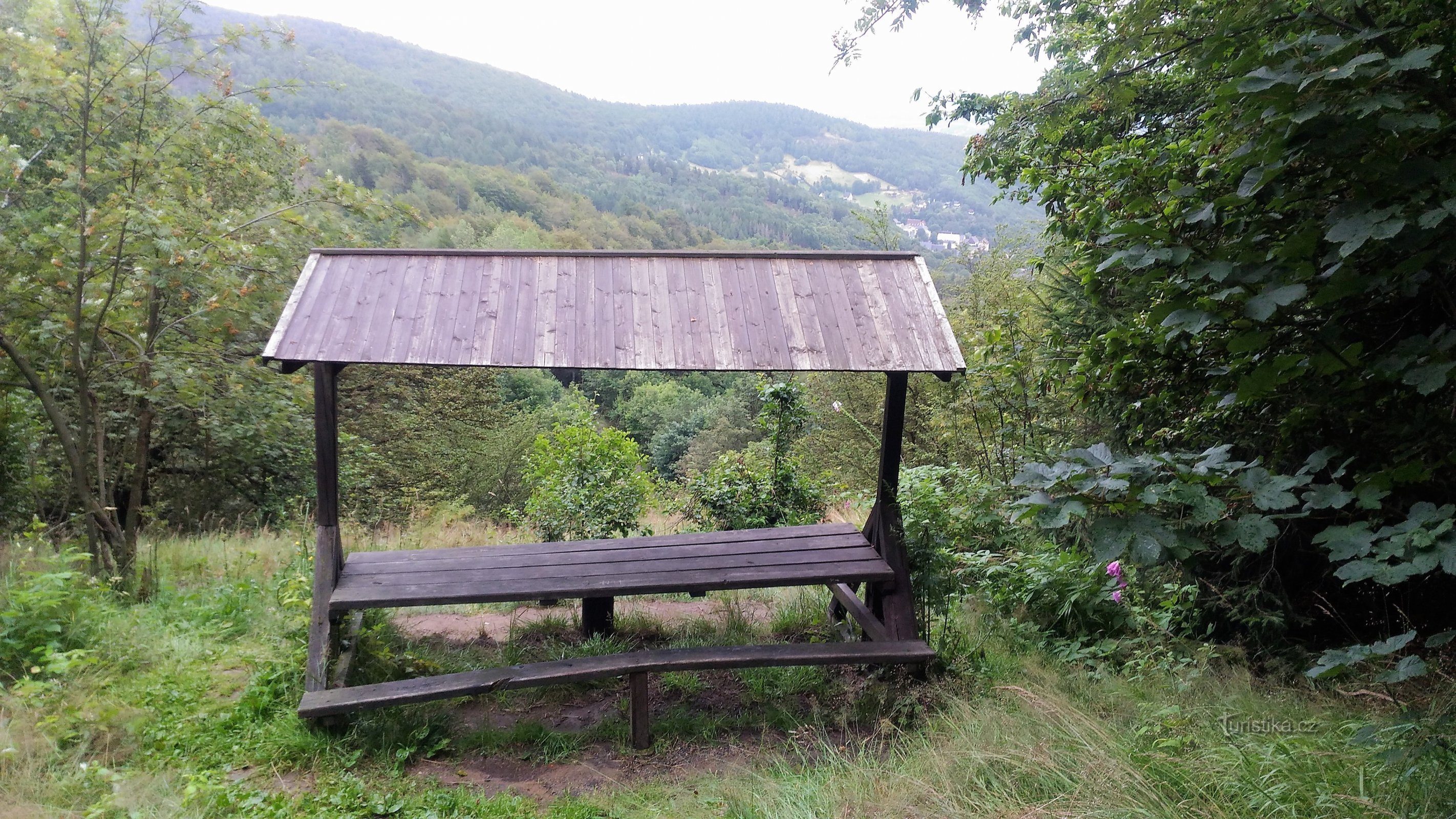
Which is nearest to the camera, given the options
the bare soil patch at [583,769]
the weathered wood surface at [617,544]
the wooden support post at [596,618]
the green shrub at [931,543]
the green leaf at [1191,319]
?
the green leaf at [1191,319]

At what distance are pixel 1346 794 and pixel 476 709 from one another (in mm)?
3876

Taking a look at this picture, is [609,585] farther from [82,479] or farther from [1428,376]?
[82,479]

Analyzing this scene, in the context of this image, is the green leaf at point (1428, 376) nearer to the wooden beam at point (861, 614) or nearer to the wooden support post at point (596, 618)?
the wooden beam at point (861, 614)

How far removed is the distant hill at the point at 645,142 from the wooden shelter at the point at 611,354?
42.2 metres

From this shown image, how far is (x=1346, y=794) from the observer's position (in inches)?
78.5

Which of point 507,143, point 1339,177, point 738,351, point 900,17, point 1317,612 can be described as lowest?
point 1317,612

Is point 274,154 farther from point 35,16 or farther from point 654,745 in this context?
point 654,745

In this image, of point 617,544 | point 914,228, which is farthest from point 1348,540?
point 914,228

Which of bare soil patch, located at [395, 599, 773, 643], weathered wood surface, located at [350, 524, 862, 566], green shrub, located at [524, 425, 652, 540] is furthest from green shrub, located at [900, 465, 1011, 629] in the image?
green shrub, located at [524, 425, 652, 540]

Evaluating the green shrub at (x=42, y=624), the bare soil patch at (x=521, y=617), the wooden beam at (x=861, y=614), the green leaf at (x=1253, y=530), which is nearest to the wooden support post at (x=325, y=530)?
the green shrub at (x=42, y=624)

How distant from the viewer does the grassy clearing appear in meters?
2.33

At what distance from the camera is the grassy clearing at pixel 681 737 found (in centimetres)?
233

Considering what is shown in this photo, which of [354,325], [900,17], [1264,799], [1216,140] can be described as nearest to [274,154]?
[354,325]

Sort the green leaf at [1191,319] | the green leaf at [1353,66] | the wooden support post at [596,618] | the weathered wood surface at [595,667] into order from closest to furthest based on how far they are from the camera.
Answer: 1. the green leaf at [1353,66]
2. the green leaf at [1191,319]
3. the weathered wood surface at [595,667]
4. the wooden support post at [596,618]
